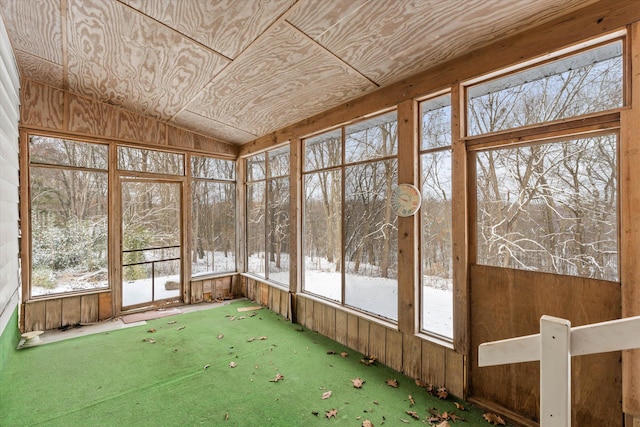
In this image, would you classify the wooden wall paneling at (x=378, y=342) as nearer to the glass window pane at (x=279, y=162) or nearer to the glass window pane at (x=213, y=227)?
the glass window pane at (x=279, y=162)

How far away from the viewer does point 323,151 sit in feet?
13.4

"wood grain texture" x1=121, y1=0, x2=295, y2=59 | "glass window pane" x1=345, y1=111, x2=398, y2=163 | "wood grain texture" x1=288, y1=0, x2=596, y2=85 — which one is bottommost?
"glass window pane" x1=345, y1=111, x2=398, y2=163

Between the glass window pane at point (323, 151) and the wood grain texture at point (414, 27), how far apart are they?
1.18 m

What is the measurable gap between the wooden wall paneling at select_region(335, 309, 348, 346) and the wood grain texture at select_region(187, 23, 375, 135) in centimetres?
267

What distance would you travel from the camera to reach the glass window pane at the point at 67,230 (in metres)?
4.02

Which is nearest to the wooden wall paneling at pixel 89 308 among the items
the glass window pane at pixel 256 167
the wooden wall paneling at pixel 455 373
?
the glass window pane at pixel 256 167

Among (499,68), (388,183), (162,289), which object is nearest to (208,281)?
Result: (162,289)

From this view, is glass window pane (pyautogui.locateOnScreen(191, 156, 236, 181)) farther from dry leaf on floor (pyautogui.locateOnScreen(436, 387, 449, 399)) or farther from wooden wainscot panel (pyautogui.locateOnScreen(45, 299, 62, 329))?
dry leaf on floor (pyautogui.locateOnScreen(436, 387, 449, 399))

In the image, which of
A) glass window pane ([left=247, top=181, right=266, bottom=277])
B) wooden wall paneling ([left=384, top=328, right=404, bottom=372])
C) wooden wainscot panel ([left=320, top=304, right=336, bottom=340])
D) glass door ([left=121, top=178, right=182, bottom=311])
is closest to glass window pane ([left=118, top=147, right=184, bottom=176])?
glass door ([left=121, top=178, right=182, bottom=311])

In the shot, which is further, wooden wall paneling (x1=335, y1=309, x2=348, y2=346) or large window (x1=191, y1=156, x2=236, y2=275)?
large window (x1=191, y1=156, x2=236, y2=275)

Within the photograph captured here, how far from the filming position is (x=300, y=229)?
4438 millimetres

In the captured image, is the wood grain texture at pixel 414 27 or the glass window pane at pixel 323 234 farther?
the glass window pane at pixel 323 234

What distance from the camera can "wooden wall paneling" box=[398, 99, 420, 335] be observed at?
2906 mm

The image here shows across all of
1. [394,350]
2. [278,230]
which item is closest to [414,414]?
[394,350]
